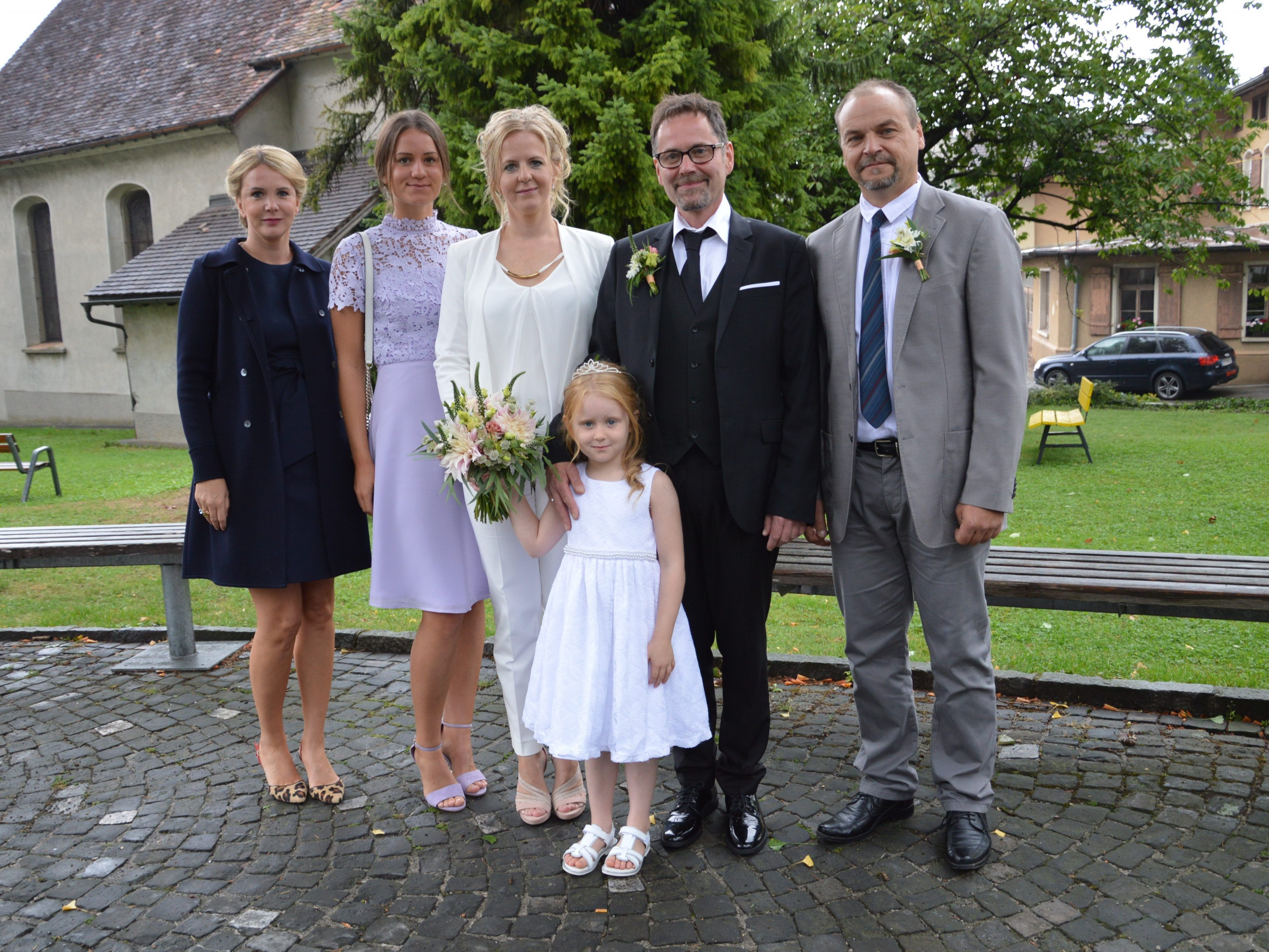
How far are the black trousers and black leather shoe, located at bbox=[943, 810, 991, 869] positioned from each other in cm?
67

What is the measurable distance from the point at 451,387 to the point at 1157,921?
2.87 meters

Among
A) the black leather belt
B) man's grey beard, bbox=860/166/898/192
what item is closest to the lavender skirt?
the black leather belt

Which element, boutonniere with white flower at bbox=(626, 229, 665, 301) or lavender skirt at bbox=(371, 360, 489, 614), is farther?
lavender skirt at bbox=(371, 360, 489, 614)

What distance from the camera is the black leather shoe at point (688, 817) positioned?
3.49 meters

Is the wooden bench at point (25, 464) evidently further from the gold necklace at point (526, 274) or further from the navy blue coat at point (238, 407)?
the gold necklace at point (526, 274)

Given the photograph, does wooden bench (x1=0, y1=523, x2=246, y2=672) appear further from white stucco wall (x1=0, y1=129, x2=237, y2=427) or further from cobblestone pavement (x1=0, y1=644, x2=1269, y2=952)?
white stucco wall (x1=0, y1=129, x2=237, y2=427)

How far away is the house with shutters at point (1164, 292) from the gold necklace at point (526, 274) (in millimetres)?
27514

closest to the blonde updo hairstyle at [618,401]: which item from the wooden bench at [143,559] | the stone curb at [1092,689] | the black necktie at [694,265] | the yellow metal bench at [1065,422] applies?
the black necktie at [694,265]

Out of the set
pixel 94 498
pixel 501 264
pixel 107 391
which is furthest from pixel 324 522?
pixel 107 391

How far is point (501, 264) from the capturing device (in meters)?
3.63

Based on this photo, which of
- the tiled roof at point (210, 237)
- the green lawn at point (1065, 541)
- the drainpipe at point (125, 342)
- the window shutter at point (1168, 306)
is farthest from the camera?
the window shutter at point (1168, 306)

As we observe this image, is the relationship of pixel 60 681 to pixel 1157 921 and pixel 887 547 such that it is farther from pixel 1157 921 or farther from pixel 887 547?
pixel 1157 921

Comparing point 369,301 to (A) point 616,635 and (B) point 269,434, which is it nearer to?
(B) point 269,434

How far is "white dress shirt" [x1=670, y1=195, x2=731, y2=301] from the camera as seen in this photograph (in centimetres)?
338
